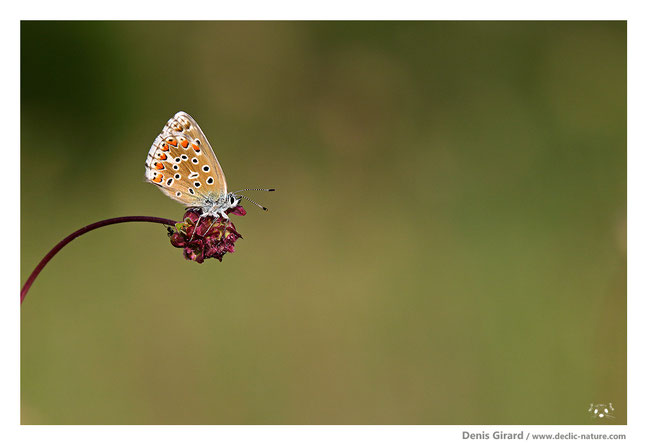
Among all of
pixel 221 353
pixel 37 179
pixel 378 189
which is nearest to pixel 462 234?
pixel 378 189

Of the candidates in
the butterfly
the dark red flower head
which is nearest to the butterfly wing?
the butterfly

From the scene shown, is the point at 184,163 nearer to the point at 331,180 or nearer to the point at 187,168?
the point at 187,168

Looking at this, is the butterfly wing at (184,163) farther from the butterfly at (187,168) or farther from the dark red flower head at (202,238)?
the dark red flower head at (202,238)

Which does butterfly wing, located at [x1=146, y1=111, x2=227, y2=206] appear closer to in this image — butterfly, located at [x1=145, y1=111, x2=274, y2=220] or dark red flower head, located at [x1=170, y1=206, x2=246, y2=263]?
butterfly, located at [x1=145, y1=111, x2=274, y2=220]

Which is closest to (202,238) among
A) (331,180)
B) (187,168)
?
(187,168)

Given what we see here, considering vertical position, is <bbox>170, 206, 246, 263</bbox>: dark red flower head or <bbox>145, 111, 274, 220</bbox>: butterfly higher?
<bbox>145, 111, 274, 220</bbox>: butterfly

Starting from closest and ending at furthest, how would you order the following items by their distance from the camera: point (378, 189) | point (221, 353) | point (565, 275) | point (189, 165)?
point (189, 165), point (221, 353), point (565, 275), point (378, 189)

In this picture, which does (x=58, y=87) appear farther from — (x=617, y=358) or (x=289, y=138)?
(x=617, y=358)

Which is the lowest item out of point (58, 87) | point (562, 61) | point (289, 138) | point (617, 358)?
point (617, 358)
